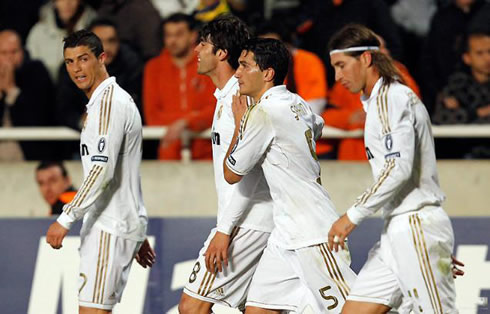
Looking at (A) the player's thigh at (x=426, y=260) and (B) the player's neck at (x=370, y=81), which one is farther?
(B) the player's neck at (x=370, y=81)

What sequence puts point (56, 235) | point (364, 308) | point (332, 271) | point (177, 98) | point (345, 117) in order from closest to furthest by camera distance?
point (364, 308) < point (332, 271) < point (56, 235) < point (345, 117) < point (177, 98)

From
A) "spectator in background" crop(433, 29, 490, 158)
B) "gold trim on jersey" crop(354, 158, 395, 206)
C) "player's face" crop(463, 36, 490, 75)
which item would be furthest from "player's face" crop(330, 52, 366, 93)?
"player's face" crop(463, 36, 490, 75)

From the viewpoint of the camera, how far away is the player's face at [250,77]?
6.50 meters

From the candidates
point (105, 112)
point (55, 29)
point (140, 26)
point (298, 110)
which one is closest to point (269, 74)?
point (298, 110)

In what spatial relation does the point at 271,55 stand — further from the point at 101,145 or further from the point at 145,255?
the point at 145,255

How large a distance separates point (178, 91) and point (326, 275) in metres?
4.08

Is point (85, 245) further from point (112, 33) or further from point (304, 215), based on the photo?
point (112, 33)

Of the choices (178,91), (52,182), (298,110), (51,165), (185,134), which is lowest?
(52,182)

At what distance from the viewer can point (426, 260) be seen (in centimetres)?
605

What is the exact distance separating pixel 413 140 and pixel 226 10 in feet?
16.3

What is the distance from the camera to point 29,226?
27.9 feet

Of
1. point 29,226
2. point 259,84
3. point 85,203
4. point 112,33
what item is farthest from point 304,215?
point 112,33

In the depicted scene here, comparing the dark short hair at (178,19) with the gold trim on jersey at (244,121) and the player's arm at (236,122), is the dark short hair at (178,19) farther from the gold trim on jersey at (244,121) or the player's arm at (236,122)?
the gold trim on jersey at (244,121)

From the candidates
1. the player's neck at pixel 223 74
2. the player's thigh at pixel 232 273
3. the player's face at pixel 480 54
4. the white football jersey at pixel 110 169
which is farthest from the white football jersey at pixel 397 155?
the player's face at pixel 480 54
